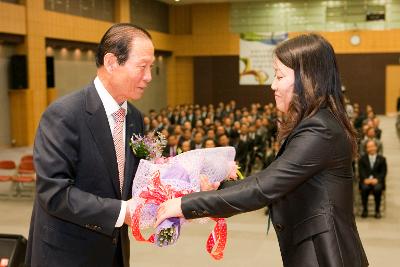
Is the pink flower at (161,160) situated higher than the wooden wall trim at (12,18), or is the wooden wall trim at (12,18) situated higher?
the wooden wall trim at (12,18)

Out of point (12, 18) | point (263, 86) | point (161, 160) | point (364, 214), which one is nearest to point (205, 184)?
point (161, 160)

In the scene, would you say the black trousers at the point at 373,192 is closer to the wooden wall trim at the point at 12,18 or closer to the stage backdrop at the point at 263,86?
the wooden wall trim at the point at 12,18

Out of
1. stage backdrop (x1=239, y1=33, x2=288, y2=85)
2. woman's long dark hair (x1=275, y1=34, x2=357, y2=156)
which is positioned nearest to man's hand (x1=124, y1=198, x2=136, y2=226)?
woman's long dark hair (x1=275, y1=34, x2=357, y2=156)

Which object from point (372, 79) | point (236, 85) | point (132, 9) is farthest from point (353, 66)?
point (132, 9)

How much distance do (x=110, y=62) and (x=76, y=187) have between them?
550 millimetres

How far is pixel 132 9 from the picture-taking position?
83.1 feet

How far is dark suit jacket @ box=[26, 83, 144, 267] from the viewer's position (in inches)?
78.7

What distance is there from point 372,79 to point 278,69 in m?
28.2

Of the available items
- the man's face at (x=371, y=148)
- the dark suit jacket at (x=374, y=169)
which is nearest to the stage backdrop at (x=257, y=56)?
the man's face at (x=371, y=148)

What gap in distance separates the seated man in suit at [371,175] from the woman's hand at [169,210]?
25.2 ft

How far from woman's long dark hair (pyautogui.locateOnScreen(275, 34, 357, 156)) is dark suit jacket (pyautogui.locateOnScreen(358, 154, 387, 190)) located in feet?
24.9

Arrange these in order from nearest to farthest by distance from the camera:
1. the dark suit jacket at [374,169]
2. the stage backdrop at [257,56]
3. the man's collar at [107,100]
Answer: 1. the man's collar at [107,100]
2. the dark suit jacket at [374,169]
3. the stage backdrop at [257,56]

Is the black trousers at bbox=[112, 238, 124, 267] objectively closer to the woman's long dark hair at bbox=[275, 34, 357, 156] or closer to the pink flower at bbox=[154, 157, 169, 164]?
the pink flower at bbox=[154, 157, 169, 164]

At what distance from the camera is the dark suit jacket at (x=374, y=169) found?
30.2 ft
